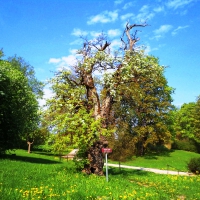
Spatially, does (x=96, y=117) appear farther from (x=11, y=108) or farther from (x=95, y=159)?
(x=11, y=108)

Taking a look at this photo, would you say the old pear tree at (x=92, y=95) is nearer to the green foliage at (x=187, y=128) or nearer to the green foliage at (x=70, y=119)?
the green foliage at (x=70, y=119)

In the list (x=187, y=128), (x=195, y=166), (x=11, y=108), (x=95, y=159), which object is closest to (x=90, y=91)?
(x=95, y=159)

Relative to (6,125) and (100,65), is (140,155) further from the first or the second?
(100,65)

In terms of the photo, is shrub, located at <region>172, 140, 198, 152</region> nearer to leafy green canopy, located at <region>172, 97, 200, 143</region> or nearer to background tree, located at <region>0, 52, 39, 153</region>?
leafy green canopy, located at <region>172, 97, 200, 143</region>

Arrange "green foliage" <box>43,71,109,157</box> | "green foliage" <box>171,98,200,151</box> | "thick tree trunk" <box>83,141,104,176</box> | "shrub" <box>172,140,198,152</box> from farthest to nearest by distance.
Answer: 1. "green foliage" <box>171,98,200,151</box>
2. "shrub" <box>172,140,198,152</box>
3. "thick tree trunk" <box>83,141,104,176</box>
4. "green foliage" <box>43,71,109,157</box>

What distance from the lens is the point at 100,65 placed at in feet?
71.5

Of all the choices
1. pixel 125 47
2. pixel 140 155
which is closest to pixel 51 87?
pixel 125 47

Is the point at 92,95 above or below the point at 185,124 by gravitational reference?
below

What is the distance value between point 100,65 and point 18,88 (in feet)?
47.0

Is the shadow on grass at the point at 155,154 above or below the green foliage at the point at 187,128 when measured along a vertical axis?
below

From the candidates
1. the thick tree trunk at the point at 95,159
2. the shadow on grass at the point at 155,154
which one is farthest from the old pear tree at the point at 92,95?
the shadow on grass at the point at 155,154

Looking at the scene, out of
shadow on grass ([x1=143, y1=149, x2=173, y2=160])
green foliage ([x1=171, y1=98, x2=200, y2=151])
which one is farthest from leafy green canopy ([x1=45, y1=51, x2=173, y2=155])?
green foliage ([x1=171, y1=98, x2=200, y2=151])

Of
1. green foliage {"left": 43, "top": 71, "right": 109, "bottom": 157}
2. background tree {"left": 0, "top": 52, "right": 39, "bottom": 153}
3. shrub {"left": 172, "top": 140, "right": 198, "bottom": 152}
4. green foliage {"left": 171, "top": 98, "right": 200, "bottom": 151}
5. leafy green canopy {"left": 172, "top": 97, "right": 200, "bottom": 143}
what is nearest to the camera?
green foliage {"left": 43, "top": 71, "right": 109, "bottom": 157}

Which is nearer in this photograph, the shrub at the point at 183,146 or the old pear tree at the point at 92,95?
the old pear tree at the point at 92,95
